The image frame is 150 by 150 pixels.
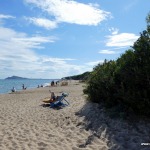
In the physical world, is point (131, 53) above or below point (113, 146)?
above

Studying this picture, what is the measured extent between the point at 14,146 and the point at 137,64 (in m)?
4.50

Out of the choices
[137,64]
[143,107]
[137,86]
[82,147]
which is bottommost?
[82,147]

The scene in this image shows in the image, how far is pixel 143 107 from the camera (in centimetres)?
928

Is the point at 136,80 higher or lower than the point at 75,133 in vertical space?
higher

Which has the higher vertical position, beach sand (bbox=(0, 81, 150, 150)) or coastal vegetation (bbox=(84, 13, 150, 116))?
coastal vegetation (bbox=(84, 13, 150, 116))

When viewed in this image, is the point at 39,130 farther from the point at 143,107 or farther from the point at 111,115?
the point at 143,107

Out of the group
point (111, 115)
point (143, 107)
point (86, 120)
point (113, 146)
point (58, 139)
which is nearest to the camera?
point (113, 146)

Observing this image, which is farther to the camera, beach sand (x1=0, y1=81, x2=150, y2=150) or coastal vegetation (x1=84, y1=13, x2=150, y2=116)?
coastal vegetation (x1=84, y1=13, x2=150, y2=116)

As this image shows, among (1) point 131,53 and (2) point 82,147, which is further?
(1) point 131,53

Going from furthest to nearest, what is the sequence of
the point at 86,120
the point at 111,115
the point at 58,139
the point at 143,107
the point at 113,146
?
the point at 86,120 < the point at 111,115 < the point at 143,107 < the point at 58,139 < the point at 113,146

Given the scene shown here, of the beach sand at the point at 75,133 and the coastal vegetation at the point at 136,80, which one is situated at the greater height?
the coastal vegetation at the point at 136,80

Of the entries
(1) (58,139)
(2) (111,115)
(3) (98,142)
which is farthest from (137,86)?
(1) (58,139)

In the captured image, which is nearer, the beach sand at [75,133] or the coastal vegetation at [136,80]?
the beach sand at [75,133]

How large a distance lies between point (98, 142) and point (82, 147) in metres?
0.63
